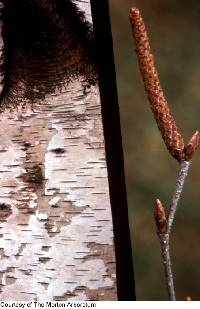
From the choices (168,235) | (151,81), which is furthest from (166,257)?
(151,81)

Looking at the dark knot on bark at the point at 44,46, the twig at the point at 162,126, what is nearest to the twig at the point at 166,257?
the twig at the point at 162,126

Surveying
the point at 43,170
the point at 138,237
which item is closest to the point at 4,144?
the point at 43,170

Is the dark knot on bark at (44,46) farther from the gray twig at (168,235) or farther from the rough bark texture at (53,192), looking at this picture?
the gray twig at (168,235)

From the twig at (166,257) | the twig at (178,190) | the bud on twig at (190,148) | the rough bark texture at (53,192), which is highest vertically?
the bud on twig at (190,148)

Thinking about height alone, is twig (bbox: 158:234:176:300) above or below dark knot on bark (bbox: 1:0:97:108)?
below

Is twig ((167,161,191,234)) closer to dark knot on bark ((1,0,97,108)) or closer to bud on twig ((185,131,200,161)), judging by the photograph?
bud on twig ((185,131,200,161))

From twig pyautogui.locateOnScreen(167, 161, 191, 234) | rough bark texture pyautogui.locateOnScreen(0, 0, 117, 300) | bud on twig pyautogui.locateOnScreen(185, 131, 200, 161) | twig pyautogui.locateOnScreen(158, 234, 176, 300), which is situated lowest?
rough bark texture pyautogui.locateOnScreen(0, 0, 117, 300)

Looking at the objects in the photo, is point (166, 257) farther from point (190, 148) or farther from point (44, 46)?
point (44, 46)

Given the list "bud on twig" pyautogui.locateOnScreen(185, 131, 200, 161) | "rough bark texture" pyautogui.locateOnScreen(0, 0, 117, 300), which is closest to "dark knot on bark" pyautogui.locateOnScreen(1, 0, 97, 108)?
"rough bark texture" pyautogui.locateOnScreen(0, 0, 117, 300)
